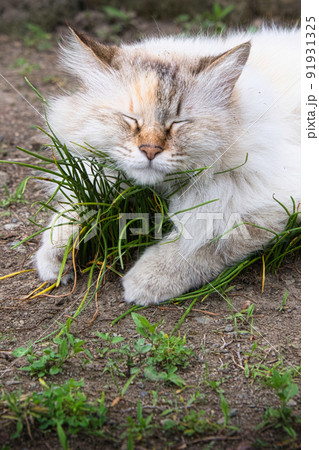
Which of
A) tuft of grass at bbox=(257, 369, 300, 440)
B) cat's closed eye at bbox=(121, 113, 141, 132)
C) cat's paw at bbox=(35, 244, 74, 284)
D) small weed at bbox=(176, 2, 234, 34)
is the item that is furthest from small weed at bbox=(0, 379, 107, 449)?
small weed at bbox=(176, 2, 234, 34)

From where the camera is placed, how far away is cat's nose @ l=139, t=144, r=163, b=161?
2215 millimetres

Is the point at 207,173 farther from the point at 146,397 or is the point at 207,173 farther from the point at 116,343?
the point at 146,397

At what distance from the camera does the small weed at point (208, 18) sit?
213 inches

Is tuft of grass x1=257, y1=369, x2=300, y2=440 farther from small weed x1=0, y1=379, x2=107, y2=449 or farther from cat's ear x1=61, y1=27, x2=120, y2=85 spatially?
cat's ear x1=61, y1=27, x2=120, y2=85

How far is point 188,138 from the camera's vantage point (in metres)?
2.27

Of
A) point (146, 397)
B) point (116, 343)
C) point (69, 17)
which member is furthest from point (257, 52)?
point (69, 17)

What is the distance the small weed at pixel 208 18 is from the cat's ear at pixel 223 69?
10.4 feet

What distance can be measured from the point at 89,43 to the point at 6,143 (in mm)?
1754

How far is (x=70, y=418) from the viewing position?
5.69ft

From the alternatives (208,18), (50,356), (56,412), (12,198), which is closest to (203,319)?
(50,356)

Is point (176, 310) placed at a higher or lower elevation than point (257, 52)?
lower

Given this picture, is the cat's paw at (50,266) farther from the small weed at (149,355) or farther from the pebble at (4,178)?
the pebble at (4,178)

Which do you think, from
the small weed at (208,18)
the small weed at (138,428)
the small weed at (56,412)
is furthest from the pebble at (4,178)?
the small weed at (208,18)

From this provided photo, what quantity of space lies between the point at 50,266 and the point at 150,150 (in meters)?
0.86
